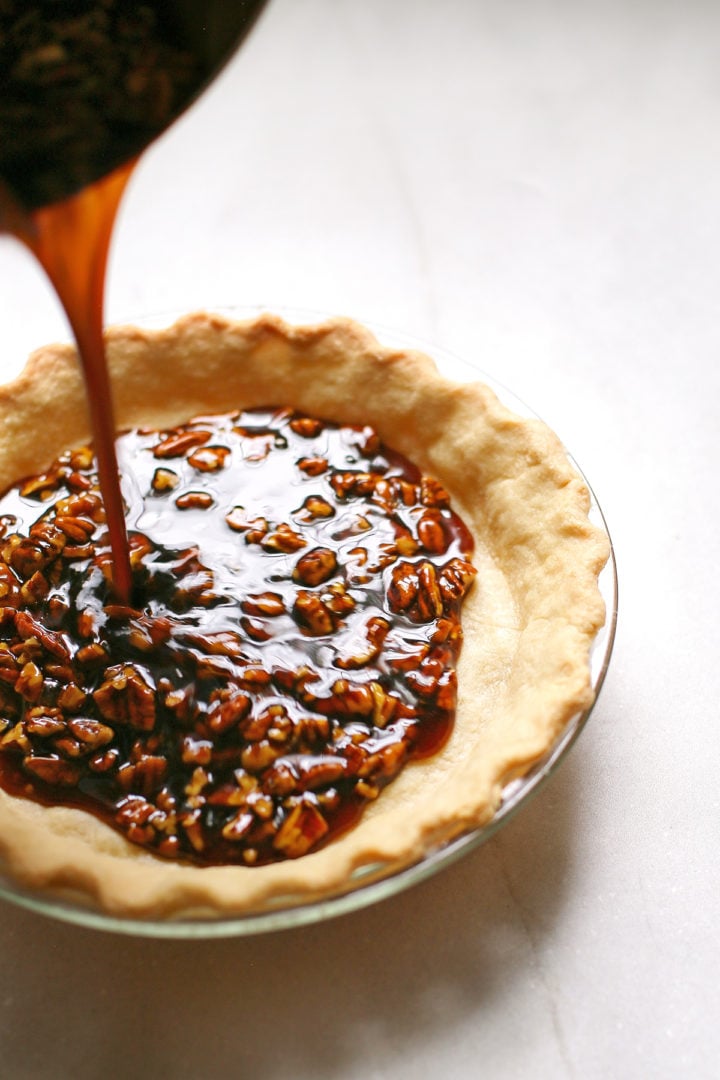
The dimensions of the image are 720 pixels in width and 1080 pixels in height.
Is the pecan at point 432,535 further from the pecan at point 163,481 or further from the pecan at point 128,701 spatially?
the pecan at point 128,701

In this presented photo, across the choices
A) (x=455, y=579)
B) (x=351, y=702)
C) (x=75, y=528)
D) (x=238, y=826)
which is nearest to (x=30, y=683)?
(x=75, y=528)

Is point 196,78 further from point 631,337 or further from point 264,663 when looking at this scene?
point 631,337

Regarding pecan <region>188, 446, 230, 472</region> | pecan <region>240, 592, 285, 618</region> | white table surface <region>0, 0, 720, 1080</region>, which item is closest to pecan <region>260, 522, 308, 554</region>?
pecan <region>240, 592, 285, 618</region>

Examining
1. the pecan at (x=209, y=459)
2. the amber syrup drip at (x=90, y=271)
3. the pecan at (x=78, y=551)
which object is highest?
the amber syrup drip at (x=90, y=271)

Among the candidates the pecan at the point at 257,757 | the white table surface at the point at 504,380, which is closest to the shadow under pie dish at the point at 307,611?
the pecan at the point at 257,757

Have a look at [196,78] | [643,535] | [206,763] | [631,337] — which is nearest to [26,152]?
[196,78]

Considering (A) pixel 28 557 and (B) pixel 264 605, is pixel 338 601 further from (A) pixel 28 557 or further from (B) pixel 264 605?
(A) pixel 28 557
